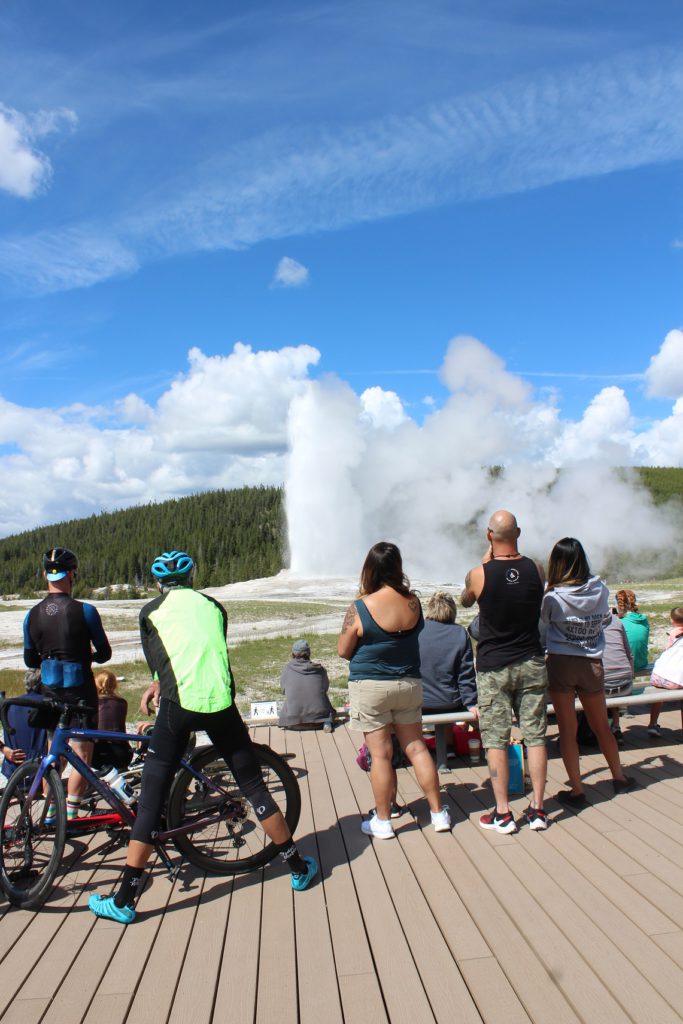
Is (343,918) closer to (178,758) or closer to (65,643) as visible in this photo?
(178,758)

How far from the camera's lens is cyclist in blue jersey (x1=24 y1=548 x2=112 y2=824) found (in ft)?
14.5

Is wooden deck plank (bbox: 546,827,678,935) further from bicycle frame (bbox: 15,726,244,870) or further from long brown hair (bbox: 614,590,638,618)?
long brown hair (bbox: 614,590,638,618)

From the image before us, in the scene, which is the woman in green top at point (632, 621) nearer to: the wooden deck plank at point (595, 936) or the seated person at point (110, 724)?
the wooden deck plank at point (595, 936)

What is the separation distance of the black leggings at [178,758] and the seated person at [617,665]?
3693mm

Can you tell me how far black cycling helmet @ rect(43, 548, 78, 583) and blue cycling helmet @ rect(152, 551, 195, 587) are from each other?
2.94ft

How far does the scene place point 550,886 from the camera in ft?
12.1

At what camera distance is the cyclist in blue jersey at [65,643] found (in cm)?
441

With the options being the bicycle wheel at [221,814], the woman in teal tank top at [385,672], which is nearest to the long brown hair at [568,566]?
the woman in teal tank top at [385,672]

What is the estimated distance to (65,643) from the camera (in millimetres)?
4430

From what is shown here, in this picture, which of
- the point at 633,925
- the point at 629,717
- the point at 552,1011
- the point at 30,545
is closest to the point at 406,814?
the point at 633,925

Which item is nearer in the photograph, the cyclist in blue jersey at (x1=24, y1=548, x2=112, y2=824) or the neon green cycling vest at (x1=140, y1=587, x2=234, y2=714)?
the neon green cycling vest at (x1=140, y1=587, x2=234, y2=714)

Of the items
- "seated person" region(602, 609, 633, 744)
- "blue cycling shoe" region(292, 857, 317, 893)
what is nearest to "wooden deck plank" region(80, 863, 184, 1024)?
"blue cycling shoe" region(292, 857, 317, 893)

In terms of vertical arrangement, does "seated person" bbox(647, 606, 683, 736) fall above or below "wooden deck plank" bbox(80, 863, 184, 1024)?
above

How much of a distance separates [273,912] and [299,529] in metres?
68.7
